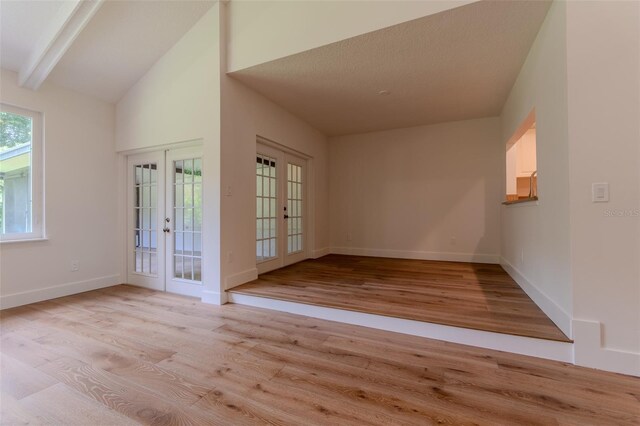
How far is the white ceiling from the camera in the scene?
111 inches

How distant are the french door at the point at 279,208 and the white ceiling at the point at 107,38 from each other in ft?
5.70

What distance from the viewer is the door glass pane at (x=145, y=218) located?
12.8 feet

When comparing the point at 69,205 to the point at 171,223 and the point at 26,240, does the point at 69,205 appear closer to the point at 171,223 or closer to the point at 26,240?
the point at 26,240

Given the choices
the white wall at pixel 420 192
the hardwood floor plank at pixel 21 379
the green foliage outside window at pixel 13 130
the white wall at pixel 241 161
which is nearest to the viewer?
the hardwood floor plank at pixel 21 379

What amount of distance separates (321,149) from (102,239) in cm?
391

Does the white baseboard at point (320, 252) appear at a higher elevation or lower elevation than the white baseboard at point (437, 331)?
higher

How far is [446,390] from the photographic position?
1.65 m

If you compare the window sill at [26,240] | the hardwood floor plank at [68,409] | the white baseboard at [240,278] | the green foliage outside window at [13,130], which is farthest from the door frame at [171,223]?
the hardwood floor plank at [68,409]

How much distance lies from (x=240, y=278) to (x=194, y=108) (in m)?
2.18

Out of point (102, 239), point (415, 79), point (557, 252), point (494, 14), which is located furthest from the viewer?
point (102, 239)

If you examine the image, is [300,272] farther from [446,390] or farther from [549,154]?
[549,154]

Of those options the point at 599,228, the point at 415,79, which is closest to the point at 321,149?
the point at 415,79

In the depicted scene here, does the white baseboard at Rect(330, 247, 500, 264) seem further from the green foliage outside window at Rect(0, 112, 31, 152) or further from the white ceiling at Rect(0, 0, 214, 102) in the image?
the green foliage outside window at Rect(0, 112, 31, 152)

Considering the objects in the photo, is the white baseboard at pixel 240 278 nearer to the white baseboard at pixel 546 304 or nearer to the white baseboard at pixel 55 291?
the white baseboard at pixel 55 291
